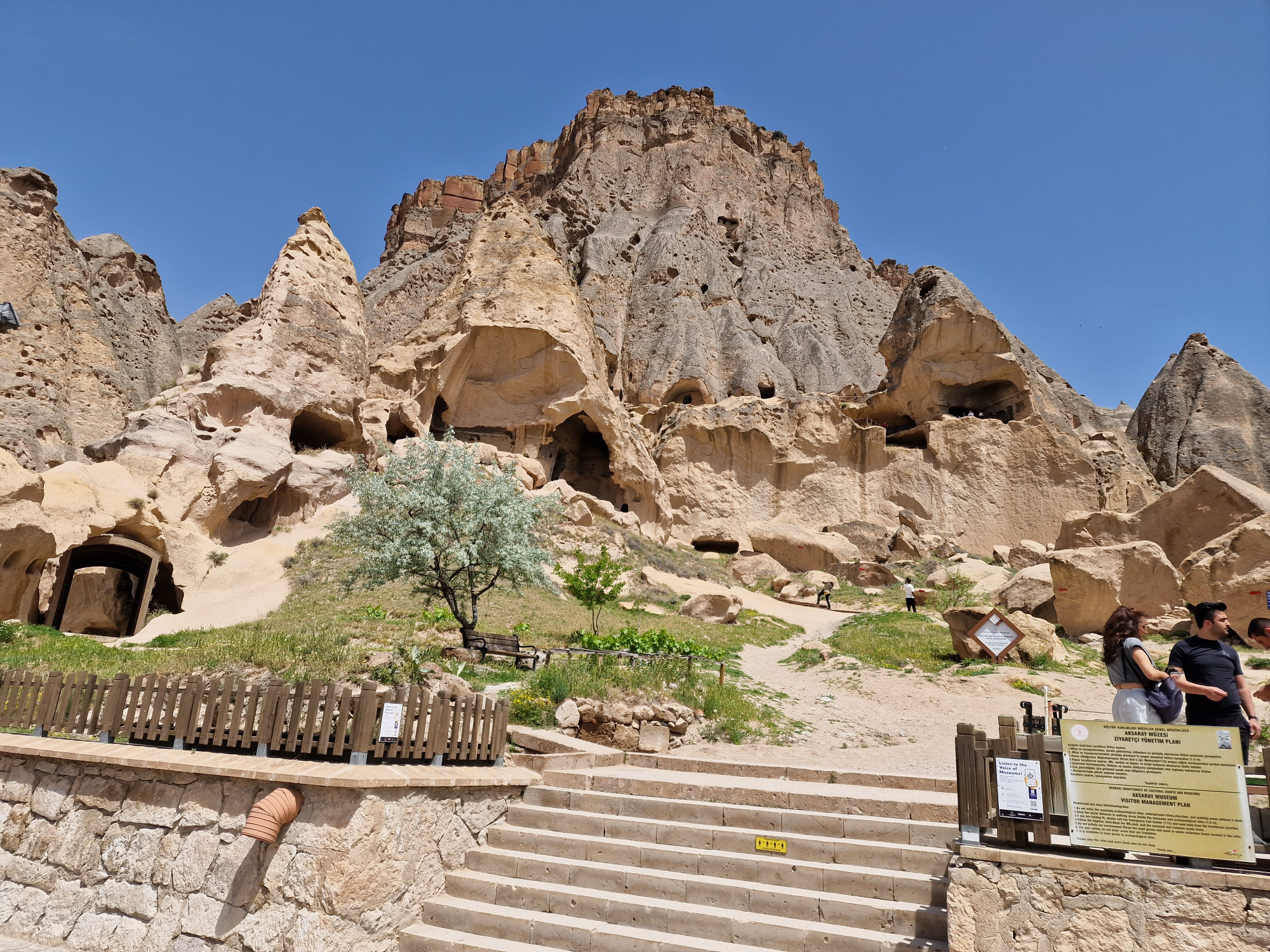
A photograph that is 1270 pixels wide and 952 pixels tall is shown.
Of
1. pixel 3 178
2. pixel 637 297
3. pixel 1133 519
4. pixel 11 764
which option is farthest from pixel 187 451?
pixel 637 297

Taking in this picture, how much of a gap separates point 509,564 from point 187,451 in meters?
12.8

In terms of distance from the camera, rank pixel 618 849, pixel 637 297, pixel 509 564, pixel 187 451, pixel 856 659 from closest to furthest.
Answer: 1. pixel 618 849
2. pixel 509 564
3. pixel 856 659
4. pixel 187 451
5. pixel 637 297

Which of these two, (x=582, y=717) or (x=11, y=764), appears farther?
(x=582, y=717)

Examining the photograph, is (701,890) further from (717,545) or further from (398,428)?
(717,545)

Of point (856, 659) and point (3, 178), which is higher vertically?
point (3, 178)

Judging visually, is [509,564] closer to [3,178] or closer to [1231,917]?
[1231,917]

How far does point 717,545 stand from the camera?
3753 cm

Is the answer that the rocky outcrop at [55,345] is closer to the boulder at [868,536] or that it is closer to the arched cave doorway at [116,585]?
the arched cave doorway at [116,585]

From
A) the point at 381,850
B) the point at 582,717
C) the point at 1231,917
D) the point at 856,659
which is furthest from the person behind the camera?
the point at 856,659

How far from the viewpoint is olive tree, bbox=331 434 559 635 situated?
14633 mm

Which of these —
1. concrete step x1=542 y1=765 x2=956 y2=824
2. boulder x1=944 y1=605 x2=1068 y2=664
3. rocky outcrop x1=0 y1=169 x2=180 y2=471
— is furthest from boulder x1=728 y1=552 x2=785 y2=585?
rocky outcrop x1=0 y1=169 x2=180 y2=471

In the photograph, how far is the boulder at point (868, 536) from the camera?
1401 inches

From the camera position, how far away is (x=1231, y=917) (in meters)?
3.98

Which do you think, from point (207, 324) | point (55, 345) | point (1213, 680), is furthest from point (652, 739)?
point (207, 324)
